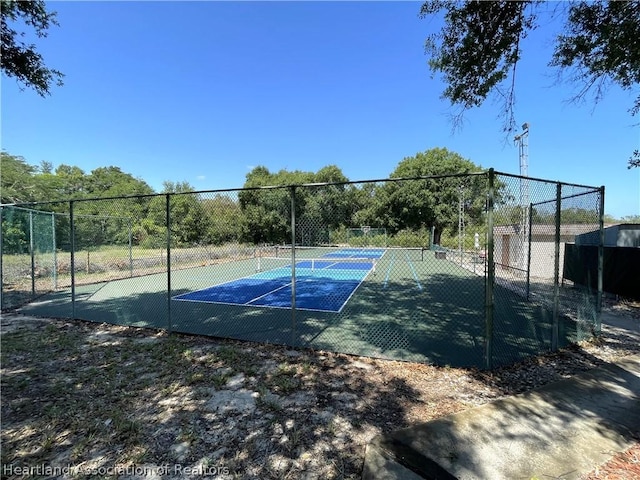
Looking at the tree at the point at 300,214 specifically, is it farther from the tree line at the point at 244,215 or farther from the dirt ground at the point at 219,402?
the dirt ground at the point at 219,402

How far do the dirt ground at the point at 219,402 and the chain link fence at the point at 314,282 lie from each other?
1.73 feet

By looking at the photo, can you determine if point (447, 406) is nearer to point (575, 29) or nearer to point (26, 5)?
point (575, 29)

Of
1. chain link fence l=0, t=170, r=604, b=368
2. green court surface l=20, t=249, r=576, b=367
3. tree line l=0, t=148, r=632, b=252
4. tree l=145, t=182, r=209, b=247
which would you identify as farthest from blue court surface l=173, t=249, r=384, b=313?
tree l=145, t=182, r=209, b=247

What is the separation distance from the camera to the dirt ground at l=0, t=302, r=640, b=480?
7.68 feet

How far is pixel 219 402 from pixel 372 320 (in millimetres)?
3726

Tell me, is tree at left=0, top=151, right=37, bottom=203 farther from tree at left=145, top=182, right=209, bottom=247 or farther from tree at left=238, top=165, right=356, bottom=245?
tree at left=238, top=165, right=356, bottom=245

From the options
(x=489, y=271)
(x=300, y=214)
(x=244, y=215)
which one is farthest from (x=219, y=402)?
(x=300, y=214)

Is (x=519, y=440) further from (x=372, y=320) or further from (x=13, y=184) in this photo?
(x=13, y=184)

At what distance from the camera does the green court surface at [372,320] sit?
15.5ft

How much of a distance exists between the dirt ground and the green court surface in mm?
440

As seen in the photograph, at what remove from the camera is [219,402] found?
Result: 3.20 m

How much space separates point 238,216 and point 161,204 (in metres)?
9.40

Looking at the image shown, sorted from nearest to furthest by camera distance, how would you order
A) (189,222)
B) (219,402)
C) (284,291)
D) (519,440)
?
(519,440) < (219,402) < (284,291) < (189,222)

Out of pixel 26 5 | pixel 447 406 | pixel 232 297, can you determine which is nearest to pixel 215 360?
pixel 447 406
